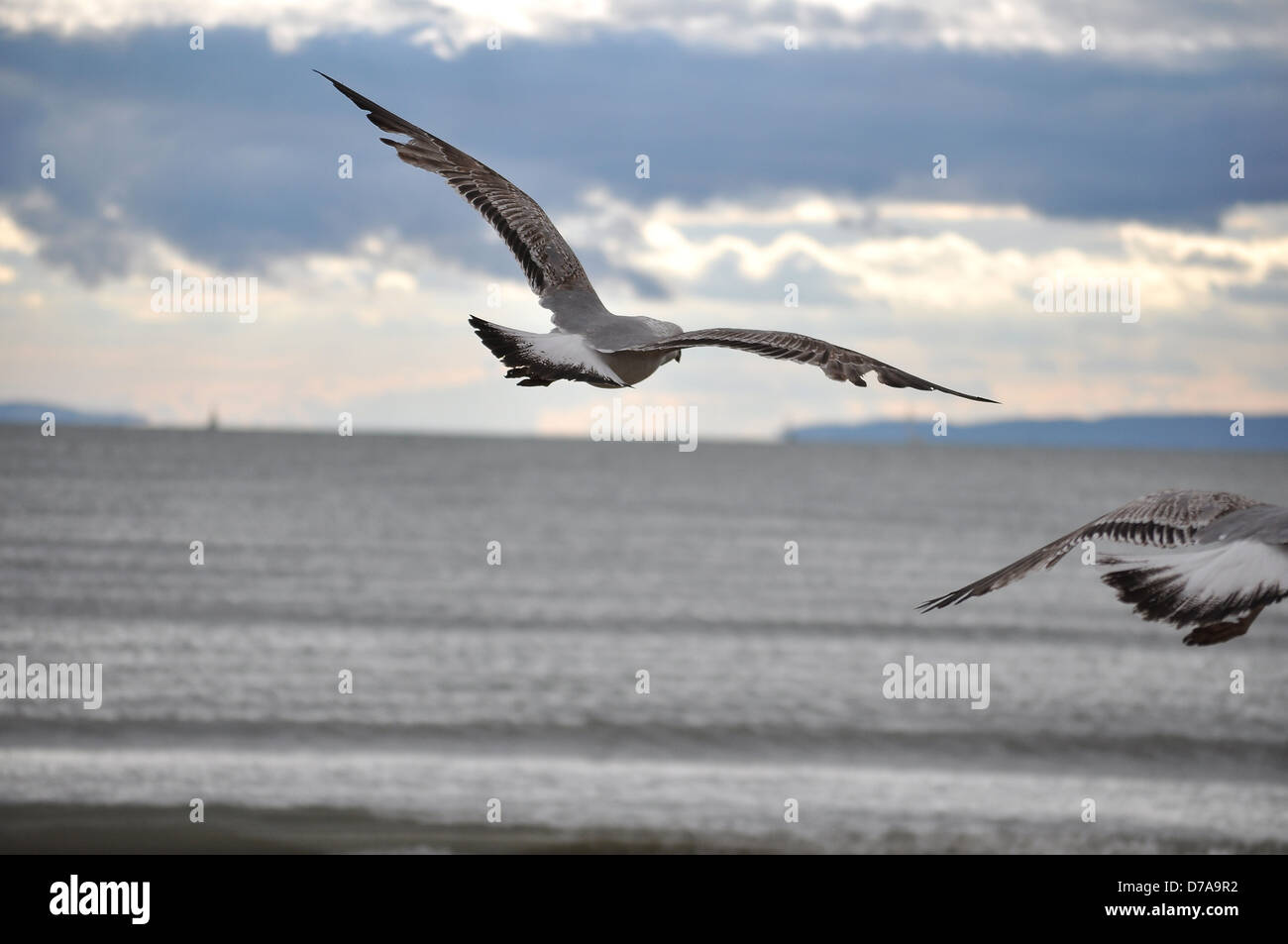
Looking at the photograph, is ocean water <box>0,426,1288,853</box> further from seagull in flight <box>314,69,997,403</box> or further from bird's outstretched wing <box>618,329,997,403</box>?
bird's outstretched wing <box>618,329,997,403</box>

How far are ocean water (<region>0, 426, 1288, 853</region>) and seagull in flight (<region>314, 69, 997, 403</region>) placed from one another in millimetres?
14143

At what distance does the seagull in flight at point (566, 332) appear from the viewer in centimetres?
510

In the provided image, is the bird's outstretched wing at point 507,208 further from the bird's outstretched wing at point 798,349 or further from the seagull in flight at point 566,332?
the bird's outstretched wing at point 798,349

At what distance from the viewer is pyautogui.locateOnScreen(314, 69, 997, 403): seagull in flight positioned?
510cm

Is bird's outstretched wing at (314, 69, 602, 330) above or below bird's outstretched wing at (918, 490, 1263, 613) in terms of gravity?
above

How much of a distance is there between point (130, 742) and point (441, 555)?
4807 centimetres

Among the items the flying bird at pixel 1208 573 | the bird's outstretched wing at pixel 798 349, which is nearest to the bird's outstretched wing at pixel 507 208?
the bird's outstretched wing at pixel 798 349

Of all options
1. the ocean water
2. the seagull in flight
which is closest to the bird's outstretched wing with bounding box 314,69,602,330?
the seagull in flight

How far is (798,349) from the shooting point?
5.21 meters

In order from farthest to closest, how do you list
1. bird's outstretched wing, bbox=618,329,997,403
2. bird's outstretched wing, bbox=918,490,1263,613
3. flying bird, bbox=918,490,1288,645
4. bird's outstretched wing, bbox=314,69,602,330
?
bird's outstretched wing, bbox=314,69,602,330 → bird's outstretched wing, bbox=918,490,1263,613 → flying bird, bbox=918,490,1288,645 → bird's outstretched wing, bbox=618,329,997,403

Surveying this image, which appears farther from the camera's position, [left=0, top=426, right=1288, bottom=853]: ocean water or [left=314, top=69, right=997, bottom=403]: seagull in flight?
[left=0, top=426, right=1288, bottom=853]: ocean water

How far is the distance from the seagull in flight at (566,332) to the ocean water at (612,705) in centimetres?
1414
